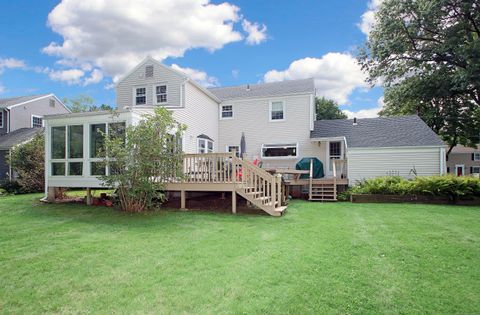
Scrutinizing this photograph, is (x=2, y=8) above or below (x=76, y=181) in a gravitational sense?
above

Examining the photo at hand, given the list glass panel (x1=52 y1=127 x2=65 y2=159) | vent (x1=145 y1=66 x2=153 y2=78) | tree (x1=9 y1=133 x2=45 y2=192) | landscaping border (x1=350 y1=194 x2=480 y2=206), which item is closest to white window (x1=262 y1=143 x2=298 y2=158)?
landscaping border (x1=350 y1=194 x2=480 y2=206)

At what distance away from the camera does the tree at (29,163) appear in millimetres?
14188

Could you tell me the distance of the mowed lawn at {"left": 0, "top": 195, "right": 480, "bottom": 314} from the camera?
311 centimetres

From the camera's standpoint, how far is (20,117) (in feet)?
75.1

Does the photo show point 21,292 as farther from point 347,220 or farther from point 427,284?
point 347,220

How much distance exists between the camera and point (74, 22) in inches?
511

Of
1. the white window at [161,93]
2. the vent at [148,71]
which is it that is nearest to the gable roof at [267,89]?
the white window at [161,93]

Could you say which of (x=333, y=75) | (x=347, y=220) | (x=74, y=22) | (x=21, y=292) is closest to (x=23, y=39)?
(x=74, y=22)

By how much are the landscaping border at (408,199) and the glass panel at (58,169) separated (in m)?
10.9

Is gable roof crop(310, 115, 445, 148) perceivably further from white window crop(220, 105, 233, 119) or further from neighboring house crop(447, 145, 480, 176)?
neighboring house crop(447, 145, 480, 176)

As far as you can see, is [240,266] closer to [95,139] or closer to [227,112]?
[95,139]

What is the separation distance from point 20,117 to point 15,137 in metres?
3.79

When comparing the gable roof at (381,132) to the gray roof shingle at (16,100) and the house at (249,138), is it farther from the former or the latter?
the gray roof shingle at (16,100)

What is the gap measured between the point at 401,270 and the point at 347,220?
3.59 meters
